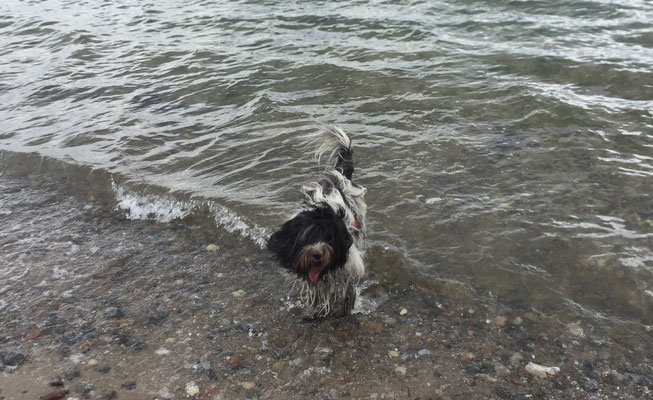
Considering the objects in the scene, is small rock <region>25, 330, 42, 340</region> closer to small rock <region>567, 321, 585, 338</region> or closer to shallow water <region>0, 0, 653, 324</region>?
shallow water <region>0, 0, 653, 324</region>

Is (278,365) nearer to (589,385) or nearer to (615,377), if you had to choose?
(589,385)

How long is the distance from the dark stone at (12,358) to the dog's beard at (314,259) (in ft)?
7.72

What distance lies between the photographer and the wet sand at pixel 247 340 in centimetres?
407

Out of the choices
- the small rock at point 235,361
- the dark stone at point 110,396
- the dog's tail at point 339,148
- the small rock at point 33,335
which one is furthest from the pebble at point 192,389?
the dog's tail at point 339,148

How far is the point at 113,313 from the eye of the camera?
496 centimetres

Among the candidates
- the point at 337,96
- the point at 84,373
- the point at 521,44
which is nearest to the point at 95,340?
the point at 84,373

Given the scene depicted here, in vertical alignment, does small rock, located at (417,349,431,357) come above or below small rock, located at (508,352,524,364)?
above

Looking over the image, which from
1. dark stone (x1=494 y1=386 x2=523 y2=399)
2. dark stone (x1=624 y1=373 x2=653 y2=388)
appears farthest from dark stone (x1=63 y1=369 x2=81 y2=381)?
A: dark stone (x1=624 y1=373 x2=653 y2=388)

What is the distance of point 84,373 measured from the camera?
422 centimetres

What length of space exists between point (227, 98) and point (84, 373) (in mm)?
6812

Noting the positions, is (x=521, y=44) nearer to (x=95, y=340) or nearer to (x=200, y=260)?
(x=200, y=260)

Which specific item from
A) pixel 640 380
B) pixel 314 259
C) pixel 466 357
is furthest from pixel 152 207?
pixel 640 380

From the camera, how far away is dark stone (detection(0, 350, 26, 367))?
4347 millimetres

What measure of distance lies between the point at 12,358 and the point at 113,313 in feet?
2.82
